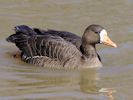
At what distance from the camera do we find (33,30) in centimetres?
1472

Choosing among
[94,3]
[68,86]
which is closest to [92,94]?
[68,86]

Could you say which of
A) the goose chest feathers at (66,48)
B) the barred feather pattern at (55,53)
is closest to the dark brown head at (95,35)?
the goose chest feathers at (66,48)

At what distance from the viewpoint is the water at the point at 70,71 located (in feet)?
39.1

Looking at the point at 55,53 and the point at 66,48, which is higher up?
the point at 66,48

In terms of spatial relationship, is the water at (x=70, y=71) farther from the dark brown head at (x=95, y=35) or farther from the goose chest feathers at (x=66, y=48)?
the dark brown head at (x=95, y=35)

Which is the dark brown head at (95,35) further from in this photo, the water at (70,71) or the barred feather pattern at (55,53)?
the water at (70,71)

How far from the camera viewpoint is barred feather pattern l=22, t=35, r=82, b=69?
13844 millimetres

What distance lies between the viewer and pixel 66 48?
13.8 meters

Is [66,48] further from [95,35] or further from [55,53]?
[95,35]

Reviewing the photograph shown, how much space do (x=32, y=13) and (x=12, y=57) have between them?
3097 mm

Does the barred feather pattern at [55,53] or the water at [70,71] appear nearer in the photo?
the water at [70,71]

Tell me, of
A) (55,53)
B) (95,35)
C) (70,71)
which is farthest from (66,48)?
(95,35)

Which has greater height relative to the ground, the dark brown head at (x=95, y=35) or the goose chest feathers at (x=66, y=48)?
the dark brown head at (x=95, y=35)

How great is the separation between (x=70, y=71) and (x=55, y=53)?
57 centimetres
